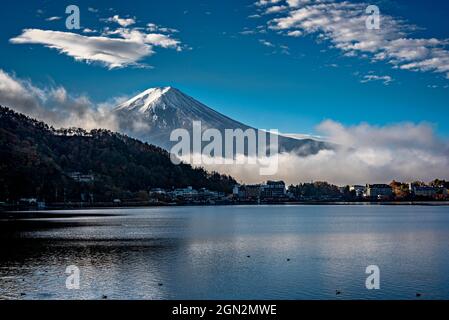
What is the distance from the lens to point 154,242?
104 feet

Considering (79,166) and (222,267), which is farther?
(79,166)

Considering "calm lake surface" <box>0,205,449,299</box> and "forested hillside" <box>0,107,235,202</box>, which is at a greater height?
"forested hillside" <box>0,107,235,202</box>

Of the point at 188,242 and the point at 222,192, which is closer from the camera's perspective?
the point at 188,242

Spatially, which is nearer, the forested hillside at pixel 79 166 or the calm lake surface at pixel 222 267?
the calm lake surface at pixel 222 267

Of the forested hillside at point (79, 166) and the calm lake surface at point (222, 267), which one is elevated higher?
the forested hillside at point (79, 166)

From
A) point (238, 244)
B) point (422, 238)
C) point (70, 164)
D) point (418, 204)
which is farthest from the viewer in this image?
point (418, 204)

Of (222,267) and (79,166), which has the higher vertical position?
(79,166)

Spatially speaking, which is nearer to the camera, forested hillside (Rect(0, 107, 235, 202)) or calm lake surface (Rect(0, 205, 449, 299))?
calm lake surface (Rect(0, 205, 449, 299))

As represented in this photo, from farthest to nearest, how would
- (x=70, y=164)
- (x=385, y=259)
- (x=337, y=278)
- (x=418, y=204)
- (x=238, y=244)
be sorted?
(x=418, y=204) → (x=70, y=164) → (x=238, y=244) → (x=385, y=259) → (x=337, y=278)

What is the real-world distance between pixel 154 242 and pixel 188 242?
6.34 ft
